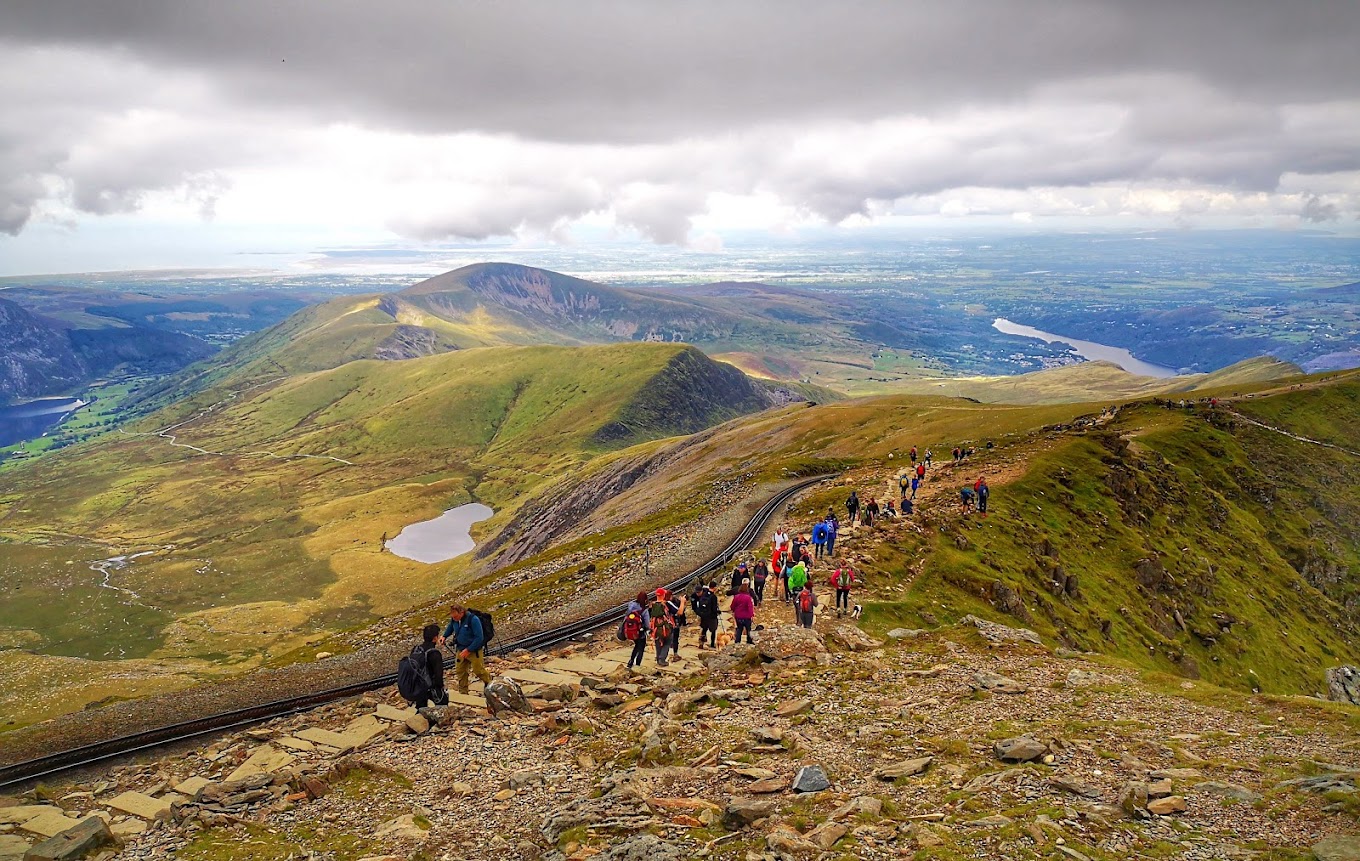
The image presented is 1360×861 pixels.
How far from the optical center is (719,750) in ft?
63.6

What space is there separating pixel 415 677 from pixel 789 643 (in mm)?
14667

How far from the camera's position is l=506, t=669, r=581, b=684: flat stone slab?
27000mm

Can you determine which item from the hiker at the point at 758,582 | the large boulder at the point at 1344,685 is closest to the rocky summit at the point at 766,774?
the hiker at the point at 758,582

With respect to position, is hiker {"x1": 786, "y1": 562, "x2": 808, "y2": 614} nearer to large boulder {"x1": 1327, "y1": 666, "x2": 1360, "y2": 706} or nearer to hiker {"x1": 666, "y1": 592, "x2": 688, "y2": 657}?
hiker {"x1": 666, "y1": 592, "x2": 688, "y2": 657}

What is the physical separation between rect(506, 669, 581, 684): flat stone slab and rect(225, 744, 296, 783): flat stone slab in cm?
813

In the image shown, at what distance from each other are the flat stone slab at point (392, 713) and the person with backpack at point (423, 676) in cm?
57

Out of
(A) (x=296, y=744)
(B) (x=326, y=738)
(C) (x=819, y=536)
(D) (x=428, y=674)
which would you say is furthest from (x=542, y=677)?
(C) (x=819, y=536)

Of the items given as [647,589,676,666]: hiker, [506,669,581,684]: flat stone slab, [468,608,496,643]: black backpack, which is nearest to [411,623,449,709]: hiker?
[468,608,496,643]: black backpack

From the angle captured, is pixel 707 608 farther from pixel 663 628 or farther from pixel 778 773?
pixel 778 773

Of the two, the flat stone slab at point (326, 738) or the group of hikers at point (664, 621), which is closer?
the flat stone slab at point (326, 738)

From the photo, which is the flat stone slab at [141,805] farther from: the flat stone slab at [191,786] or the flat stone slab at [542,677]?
the flat stone slab at [542,677]

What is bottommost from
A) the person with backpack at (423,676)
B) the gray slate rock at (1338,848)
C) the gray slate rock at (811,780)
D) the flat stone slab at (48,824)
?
the flat stone slab at (48,824)

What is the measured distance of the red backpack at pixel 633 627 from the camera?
26.7 m

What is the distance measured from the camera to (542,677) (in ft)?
90.6
